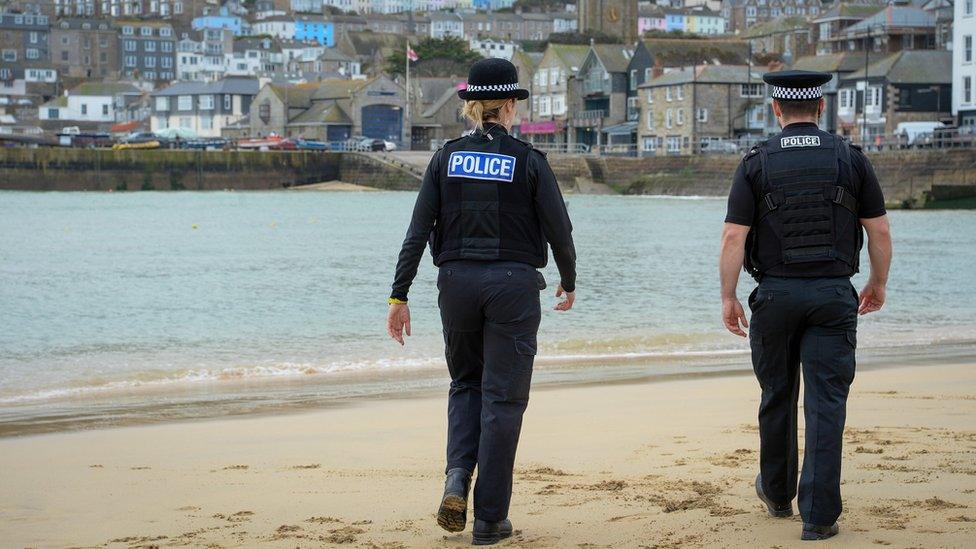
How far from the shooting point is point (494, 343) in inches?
197

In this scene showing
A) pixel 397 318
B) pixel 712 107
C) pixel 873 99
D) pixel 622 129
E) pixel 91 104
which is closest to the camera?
pixel 397 318

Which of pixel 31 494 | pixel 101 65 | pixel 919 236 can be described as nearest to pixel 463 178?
pixel 31 494

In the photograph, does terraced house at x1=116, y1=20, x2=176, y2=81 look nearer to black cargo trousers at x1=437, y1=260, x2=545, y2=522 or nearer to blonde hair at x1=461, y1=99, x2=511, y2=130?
blonde hair at x1=461, y1=99, x2=511, y2=130

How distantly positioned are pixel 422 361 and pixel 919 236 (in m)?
27.7

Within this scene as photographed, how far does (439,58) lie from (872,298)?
120 meters

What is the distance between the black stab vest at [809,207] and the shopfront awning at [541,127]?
87.4m

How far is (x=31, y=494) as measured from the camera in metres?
5.98

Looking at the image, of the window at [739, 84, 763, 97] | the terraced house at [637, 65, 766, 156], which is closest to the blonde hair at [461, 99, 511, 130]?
the terraced house at [637, 65, 766, 156]

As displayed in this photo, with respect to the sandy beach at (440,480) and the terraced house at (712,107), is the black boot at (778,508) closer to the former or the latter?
the sandy beach at (440,480)

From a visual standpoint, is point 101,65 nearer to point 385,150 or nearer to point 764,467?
point 385,150

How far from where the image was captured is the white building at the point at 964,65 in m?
63.5

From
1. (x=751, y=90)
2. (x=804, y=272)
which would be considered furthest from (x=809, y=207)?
(x=751, y=90)

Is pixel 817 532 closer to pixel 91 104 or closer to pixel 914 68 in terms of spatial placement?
pixel 914 68

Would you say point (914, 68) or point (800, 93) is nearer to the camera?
point (800, 93)
